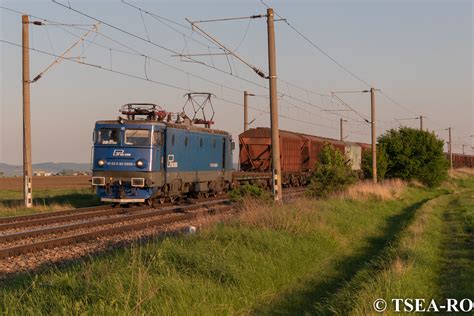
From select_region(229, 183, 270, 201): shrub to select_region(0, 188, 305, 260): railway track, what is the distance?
59cm

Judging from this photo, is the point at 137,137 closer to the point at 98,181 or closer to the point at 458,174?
the point at 98,181

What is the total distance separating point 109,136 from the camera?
22.8 meters

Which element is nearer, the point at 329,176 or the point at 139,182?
the point at 139,182

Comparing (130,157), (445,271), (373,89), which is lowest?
(445,271)

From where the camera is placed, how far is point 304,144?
40.7 m

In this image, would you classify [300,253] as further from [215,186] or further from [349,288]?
[215,186]

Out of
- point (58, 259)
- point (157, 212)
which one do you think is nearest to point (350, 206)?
point (157, 212)

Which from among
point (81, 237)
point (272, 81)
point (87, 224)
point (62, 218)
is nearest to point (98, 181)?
point (62, 218)

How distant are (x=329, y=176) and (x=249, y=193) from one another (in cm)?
604

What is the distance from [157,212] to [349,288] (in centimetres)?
1236

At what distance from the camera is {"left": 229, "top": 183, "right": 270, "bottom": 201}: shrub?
21266 mm

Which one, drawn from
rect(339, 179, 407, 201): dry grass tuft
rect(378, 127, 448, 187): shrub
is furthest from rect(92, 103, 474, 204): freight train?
rect(378, 127, 448, 187): shrub

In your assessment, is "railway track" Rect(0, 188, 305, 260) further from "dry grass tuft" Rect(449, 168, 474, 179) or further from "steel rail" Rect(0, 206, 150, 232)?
"dry grass tuft" Rect(449, 168, 474, 179)

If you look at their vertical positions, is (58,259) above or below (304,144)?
below
